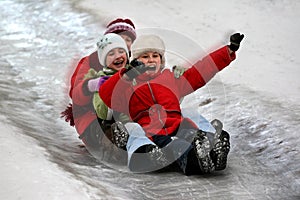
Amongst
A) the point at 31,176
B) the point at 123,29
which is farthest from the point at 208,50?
the point at 31,176

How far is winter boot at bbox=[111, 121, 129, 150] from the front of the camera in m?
3.98

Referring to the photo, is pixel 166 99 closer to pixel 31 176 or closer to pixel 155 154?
pixel 155 154

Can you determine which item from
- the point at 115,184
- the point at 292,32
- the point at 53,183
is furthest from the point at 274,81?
the point at 53,183

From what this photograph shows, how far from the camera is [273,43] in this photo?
28.1 ft

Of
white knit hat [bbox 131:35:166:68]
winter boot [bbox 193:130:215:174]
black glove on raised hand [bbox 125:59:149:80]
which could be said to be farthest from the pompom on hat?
winter boot [bbox 193:130:215:174]

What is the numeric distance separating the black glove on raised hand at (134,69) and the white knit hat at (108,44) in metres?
0.65

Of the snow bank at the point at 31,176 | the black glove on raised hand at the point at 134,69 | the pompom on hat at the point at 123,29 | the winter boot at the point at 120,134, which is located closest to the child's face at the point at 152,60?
the black glove on raised hand at the point at 134,69

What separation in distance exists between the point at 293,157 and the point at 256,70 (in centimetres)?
328

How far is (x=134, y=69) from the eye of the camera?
3943 millimetres

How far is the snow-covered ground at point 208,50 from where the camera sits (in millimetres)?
3172

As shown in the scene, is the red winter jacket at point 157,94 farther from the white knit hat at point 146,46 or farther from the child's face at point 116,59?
the child's face at point 116,59

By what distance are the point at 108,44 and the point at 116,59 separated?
159mm

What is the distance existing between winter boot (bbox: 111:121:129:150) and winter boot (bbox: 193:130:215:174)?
0.55m

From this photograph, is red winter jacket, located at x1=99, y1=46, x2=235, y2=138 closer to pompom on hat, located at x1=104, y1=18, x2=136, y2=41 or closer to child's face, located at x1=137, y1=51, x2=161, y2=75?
child's face, located at x1=137, y1=51, x2=161, y2=75
